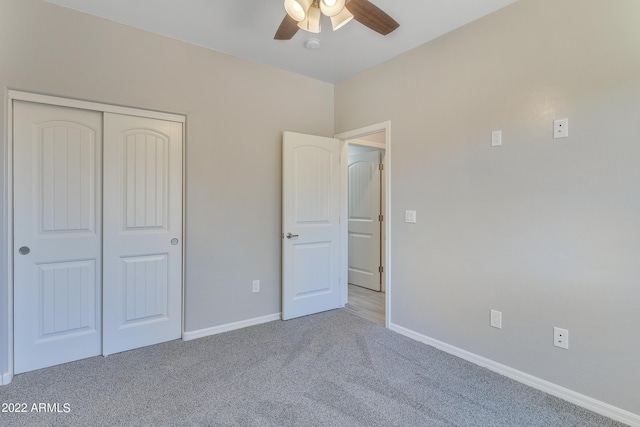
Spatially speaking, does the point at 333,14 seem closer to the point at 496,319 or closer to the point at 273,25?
the point at 273,25

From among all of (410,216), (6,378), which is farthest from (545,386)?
(6,378)

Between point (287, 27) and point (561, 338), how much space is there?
268 centimetres

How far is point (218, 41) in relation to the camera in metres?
2.78

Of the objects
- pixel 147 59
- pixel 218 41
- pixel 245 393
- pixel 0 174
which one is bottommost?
pixel 245 393

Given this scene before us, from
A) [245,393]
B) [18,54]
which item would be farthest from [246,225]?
[18,54]

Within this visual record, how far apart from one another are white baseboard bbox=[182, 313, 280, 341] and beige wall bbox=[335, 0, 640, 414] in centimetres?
135

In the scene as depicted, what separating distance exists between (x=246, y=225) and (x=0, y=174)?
1798 mm

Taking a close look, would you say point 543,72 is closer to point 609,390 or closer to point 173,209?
point 609,390

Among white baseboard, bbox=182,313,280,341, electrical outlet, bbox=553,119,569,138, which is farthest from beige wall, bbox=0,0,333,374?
electrical outlet, bbox=553,119,569,138

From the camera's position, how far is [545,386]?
2.04 m

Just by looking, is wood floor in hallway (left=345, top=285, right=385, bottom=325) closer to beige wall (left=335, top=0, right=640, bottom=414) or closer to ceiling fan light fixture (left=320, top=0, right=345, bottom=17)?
beige wall (left=335, top=0, right=640, bottom=414)

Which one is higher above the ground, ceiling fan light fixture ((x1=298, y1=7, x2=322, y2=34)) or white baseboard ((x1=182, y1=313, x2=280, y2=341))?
ceiling fan light fixture ((x1=298, y1=7, x2=322, y2=34))

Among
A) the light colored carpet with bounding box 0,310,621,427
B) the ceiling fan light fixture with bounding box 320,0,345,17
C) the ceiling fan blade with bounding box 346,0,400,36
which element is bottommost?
the light colored carpet with bounding box 0,310,621,427

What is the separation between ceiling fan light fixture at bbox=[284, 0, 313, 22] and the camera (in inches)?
70.1
